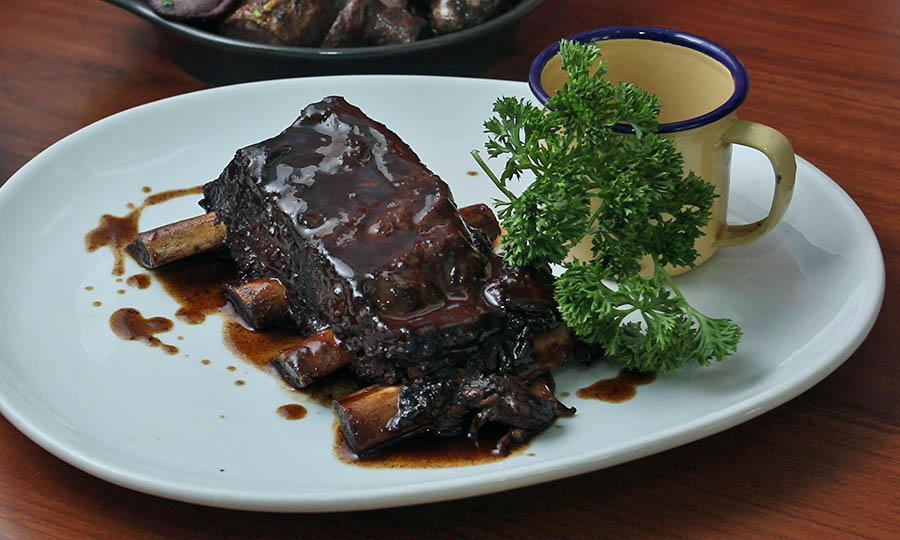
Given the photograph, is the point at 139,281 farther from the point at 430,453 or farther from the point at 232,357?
the point at 430,453

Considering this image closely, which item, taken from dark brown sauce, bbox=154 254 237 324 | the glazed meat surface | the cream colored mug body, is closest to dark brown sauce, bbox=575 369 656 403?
the glazed meat surface

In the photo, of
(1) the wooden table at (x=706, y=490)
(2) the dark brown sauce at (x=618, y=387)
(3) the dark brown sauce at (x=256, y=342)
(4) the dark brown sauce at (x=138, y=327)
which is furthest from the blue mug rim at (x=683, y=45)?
(4) the dark brown sauce at (x=138, y=327)

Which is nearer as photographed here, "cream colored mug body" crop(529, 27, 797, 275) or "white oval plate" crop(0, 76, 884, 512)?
"white oval plate" crop(0, 76, 884, 512)

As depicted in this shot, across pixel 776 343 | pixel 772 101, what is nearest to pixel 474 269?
pixel 776 343

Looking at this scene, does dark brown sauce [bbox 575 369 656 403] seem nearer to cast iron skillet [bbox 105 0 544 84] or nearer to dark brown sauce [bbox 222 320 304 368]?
dark brown sauce [bbox 222 320 304 368]

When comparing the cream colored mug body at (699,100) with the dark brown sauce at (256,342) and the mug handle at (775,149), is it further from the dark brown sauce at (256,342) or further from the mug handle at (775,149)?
the dark brown sauce at (256,342)

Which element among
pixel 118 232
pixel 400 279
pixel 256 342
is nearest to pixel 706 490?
pixel 400 279
